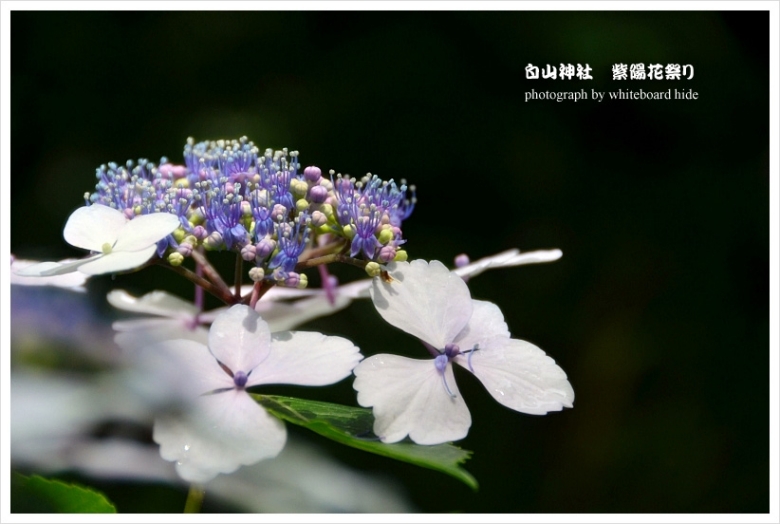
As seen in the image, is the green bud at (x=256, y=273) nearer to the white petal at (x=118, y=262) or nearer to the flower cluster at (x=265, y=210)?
the flower cluster at (x=265, y=210)

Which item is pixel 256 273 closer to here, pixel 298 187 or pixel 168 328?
pixel 298 187

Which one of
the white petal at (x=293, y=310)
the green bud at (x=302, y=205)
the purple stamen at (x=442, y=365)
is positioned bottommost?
the purple stamen at (x=442, y=365)

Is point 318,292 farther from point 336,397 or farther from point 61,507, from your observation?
point 336,397

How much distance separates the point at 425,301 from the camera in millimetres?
944

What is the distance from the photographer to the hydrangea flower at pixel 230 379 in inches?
30.2

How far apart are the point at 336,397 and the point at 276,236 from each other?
1.33 m

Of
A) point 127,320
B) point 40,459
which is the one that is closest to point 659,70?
point 127,320

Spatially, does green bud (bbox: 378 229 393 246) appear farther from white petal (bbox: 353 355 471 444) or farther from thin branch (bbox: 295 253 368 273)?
white petal (bbox: 353 355 471 444)

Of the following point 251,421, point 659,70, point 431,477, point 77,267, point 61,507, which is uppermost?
point 659,70

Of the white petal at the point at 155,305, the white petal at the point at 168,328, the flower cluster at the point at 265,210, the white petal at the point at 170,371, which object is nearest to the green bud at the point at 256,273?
the flower cluster at the point at 265,210

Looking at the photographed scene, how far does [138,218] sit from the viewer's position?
93cm

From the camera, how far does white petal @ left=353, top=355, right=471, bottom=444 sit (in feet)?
2.75

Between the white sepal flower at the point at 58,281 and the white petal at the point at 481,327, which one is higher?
the white sepal flower at the point at 58,281

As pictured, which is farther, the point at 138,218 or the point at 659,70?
the point at 659,70
